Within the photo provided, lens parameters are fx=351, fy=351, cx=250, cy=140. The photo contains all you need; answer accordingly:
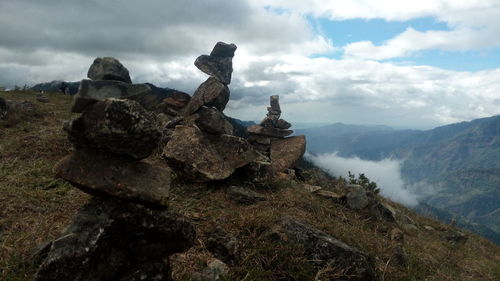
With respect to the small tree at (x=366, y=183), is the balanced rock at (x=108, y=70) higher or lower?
higher

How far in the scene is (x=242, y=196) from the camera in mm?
12211

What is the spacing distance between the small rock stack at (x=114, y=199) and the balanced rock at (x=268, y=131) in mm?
16667

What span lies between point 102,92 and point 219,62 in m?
13.7

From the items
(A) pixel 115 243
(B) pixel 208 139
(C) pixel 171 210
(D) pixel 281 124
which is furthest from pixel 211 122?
(D) pixel 281 124

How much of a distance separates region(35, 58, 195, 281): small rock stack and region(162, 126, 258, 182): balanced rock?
5.96m

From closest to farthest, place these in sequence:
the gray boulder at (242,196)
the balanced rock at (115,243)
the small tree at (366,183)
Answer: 1. the balanced rock at (115,243)
2. the gray boulder at (242,196)
3. the small tree at (366,183)

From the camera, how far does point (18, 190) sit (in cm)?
1039

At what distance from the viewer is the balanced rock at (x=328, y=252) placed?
8672 millimetres

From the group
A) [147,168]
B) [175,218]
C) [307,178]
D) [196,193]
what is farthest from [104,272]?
[307,178]

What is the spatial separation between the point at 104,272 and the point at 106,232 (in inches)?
27.0

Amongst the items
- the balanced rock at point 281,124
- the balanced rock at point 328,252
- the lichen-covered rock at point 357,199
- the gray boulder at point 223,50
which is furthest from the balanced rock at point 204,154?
the balanced rock at point 281,124

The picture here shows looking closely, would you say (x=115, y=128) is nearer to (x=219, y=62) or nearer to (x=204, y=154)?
(x=204, y=154)

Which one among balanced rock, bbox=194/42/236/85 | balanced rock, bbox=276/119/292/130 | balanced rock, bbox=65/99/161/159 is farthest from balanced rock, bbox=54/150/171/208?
balanced rock, bbox=276/119/292/130

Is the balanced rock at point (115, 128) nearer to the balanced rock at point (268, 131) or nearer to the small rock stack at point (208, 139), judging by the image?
the small rock stack at point (208, 139)
